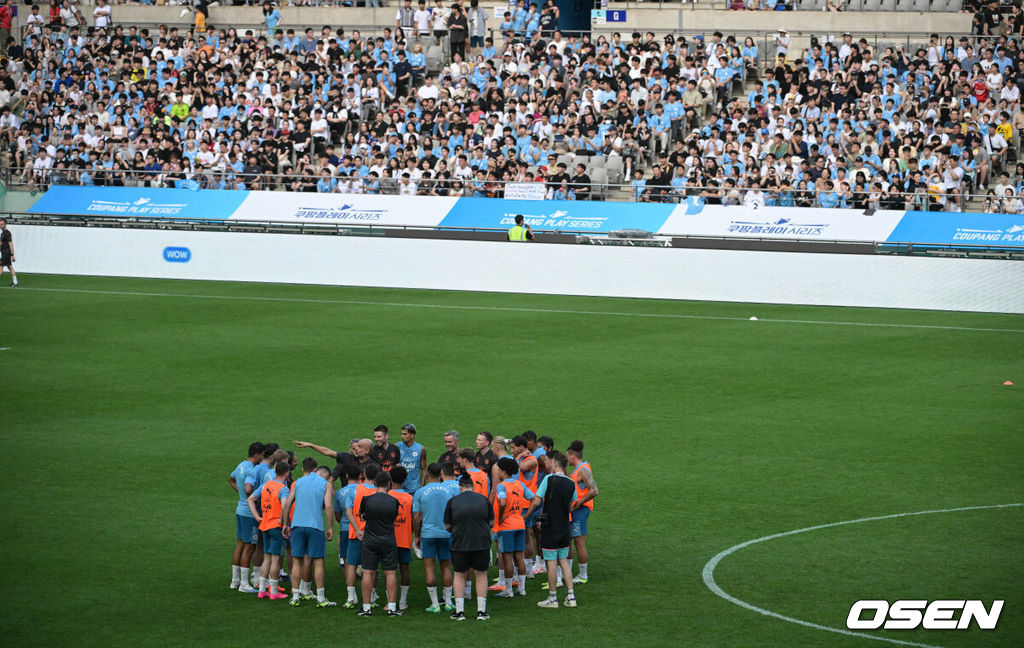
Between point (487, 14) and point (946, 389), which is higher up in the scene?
point (487, 14)

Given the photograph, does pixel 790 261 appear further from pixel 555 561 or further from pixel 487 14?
pixel 555 561

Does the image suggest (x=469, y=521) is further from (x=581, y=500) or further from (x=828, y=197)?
(x=828, y=197)

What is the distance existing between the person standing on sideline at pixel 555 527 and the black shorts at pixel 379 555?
1.39m

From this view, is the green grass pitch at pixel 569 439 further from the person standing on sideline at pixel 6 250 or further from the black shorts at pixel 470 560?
the person standing on sideline at pixel 6 250

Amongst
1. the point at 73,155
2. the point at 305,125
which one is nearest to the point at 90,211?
the point at 73,155

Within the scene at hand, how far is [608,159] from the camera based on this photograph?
38281mm

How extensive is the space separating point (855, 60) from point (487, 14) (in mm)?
14352

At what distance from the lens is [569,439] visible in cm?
1870

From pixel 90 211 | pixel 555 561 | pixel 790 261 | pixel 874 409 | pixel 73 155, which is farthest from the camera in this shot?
pixel 73 155

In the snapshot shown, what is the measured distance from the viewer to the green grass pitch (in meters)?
11.9

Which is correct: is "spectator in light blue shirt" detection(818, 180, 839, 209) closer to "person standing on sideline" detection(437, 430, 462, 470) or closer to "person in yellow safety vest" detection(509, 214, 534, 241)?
"person in yellow safety vest" detection(509, 214, 534, 241)

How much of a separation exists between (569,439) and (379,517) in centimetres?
730

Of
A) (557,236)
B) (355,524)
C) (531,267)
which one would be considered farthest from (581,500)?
(557,236)

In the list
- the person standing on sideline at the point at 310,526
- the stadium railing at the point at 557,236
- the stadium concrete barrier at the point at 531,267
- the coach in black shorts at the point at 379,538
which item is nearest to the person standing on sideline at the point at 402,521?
the coach in black shorts at the point at 379,538
